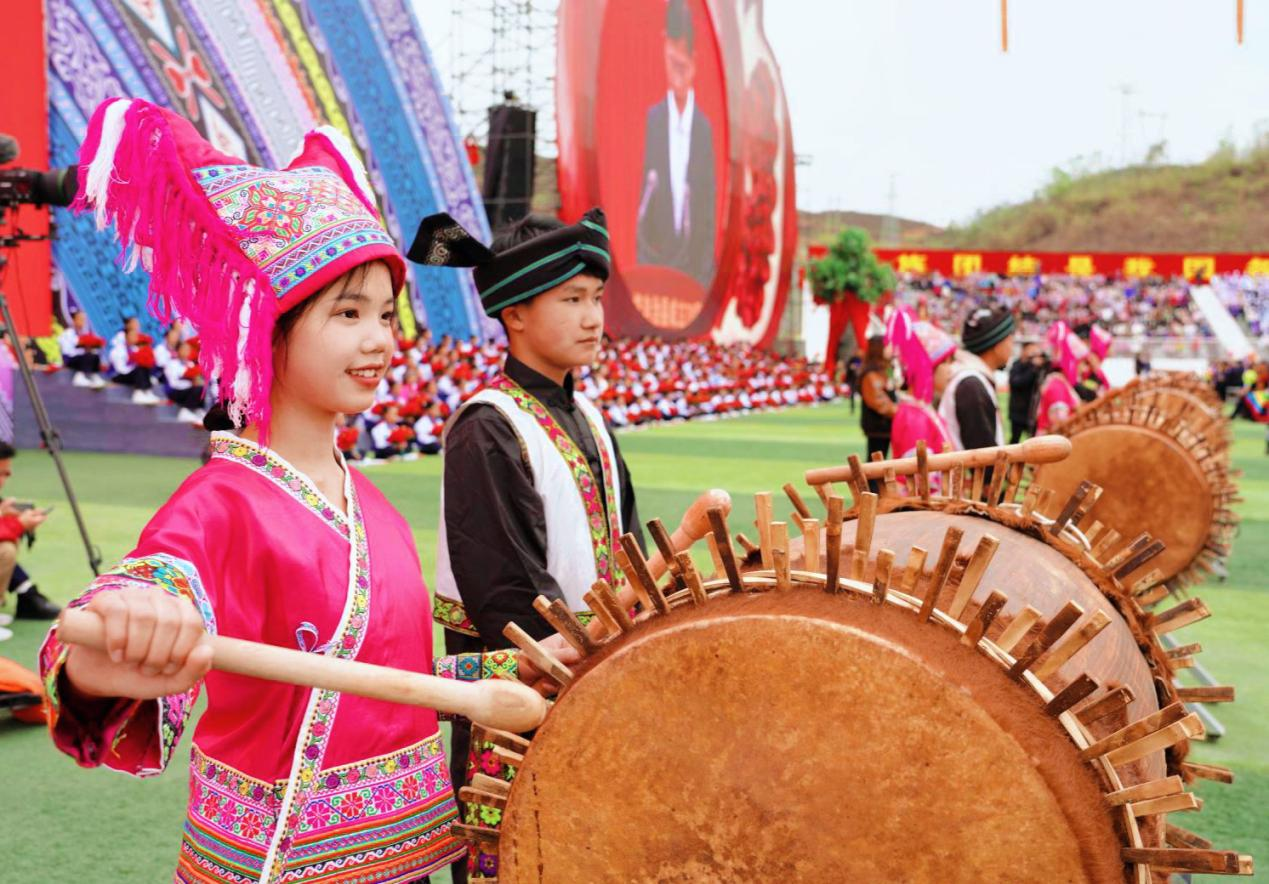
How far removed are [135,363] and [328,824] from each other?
12.2 metres

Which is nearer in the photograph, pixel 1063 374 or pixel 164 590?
pixel 164 590

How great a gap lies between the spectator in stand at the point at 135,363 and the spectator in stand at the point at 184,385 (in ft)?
0.57

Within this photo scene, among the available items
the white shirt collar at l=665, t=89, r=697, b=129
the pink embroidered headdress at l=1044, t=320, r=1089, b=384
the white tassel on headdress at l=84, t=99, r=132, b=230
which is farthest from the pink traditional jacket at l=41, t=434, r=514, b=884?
the white shirt collar at l=665, t=89, r=697, b=129

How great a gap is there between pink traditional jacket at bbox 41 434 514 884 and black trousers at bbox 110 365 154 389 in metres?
12.0

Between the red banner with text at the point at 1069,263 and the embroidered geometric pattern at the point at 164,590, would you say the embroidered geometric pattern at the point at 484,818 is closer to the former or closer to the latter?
the embroidered geometric pattern at the point at 164,590

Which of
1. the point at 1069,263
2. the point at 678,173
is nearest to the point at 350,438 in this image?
the point at 678,173

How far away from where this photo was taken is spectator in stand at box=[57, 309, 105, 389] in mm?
12844

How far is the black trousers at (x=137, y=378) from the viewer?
12828 millimetres

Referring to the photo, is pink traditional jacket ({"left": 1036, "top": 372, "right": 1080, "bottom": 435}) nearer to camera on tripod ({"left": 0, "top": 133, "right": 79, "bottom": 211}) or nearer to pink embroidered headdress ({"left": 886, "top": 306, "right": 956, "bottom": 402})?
pink embroidered headdress ({"left": 886, "top": 306, "right": 956, "bottom": 402})

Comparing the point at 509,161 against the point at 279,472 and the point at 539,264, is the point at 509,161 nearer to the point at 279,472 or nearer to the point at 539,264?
the point at 539,264

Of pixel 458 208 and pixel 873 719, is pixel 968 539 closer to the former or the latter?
pixel 873 719

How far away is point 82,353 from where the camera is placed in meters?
13.0

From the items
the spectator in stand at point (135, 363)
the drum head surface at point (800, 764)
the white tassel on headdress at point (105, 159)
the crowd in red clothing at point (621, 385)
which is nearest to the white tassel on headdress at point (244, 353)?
the white tassel on headdress at point (105, 159)

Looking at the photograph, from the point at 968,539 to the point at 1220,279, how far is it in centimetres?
4632
